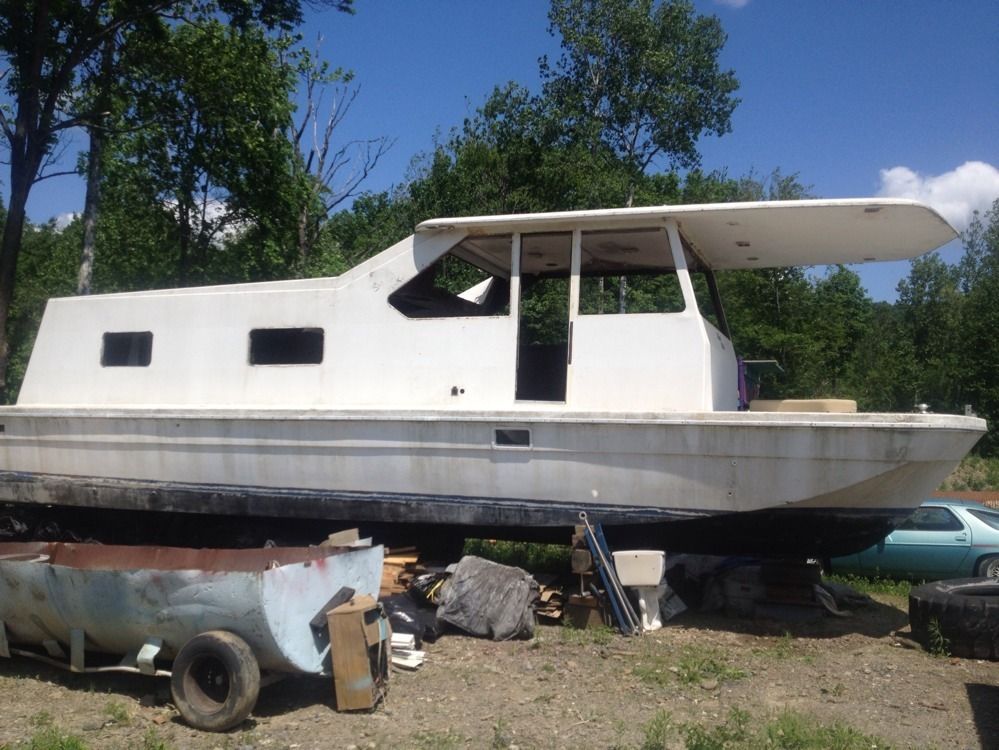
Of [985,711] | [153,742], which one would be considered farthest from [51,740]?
[985,711]

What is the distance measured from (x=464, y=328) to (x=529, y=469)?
1310mm

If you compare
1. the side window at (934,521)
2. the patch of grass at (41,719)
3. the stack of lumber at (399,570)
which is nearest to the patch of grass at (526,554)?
the stack of lumber at (399,570)

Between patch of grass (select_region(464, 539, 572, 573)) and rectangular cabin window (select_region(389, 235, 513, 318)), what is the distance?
2.38 metres

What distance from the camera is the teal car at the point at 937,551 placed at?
9.20m

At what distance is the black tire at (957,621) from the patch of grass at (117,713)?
17.8 ft

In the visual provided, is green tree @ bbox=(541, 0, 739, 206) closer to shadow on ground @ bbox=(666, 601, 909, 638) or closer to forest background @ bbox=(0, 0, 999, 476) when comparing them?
forest background @ bbox=(0, 0, 999, 476)

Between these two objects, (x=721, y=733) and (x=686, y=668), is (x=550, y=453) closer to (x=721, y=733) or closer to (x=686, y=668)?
(x=686, y=668)

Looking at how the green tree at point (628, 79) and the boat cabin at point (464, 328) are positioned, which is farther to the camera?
the green tree at point (628, 79)

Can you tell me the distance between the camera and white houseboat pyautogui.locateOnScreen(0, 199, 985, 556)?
6.67 metres

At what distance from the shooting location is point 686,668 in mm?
5910

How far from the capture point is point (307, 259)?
1884cm

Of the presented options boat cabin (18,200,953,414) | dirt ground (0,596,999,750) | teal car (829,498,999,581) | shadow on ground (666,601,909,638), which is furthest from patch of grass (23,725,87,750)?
teal car (829,498,999,581)

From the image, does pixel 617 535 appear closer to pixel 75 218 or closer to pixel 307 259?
pixel 307 259

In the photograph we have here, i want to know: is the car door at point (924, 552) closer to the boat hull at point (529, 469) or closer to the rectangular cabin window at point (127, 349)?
the boat hull at point (529, 469)
